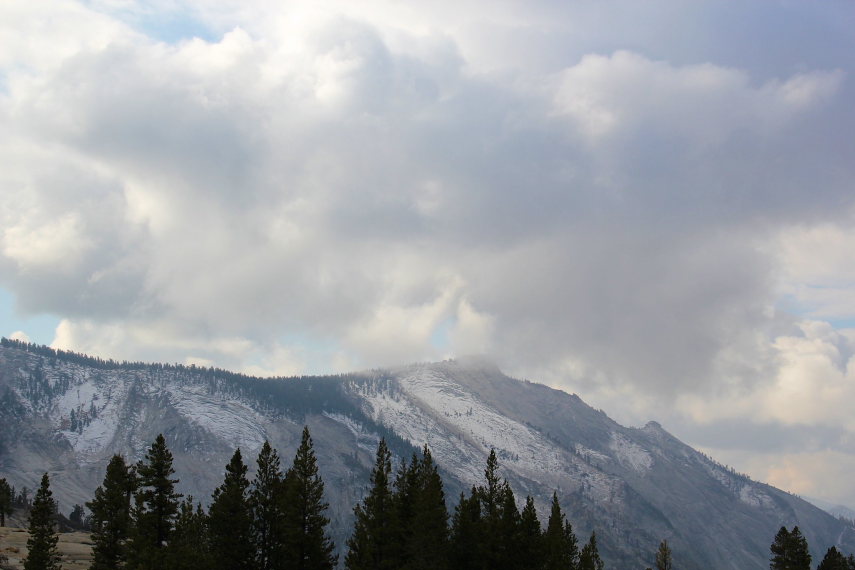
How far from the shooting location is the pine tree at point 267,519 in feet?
272

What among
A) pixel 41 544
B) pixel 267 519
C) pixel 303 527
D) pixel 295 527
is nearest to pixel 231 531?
pixel 267 519

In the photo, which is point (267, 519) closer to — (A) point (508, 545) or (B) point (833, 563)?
(A) point (508, 545)

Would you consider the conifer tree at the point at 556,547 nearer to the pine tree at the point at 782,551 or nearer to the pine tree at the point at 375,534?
the pine tree at the point at 375,534

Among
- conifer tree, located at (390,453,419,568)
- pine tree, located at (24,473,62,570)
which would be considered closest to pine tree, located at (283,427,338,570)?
conifer tree, located at (390,453,419,568)

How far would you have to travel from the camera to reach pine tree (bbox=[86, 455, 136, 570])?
8681cm

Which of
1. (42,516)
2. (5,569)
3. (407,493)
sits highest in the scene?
(407,493)

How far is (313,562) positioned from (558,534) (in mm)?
32027

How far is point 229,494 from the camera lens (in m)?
81.8

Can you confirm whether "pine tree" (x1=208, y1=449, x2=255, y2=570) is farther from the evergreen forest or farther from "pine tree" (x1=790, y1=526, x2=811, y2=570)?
"pine tree" (x1=790, y1=526, x2=811, y2=570)

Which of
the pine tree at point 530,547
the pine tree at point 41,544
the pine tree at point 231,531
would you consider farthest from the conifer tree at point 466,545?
the pine tree at point 41,544

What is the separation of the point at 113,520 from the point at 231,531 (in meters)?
15.6

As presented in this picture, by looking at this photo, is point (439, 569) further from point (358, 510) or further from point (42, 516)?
point (42, 516)

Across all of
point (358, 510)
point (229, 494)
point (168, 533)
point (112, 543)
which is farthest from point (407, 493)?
point (112, 543)

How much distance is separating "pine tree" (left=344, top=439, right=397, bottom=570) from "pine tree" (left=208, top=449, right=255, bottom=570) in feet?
34.6
